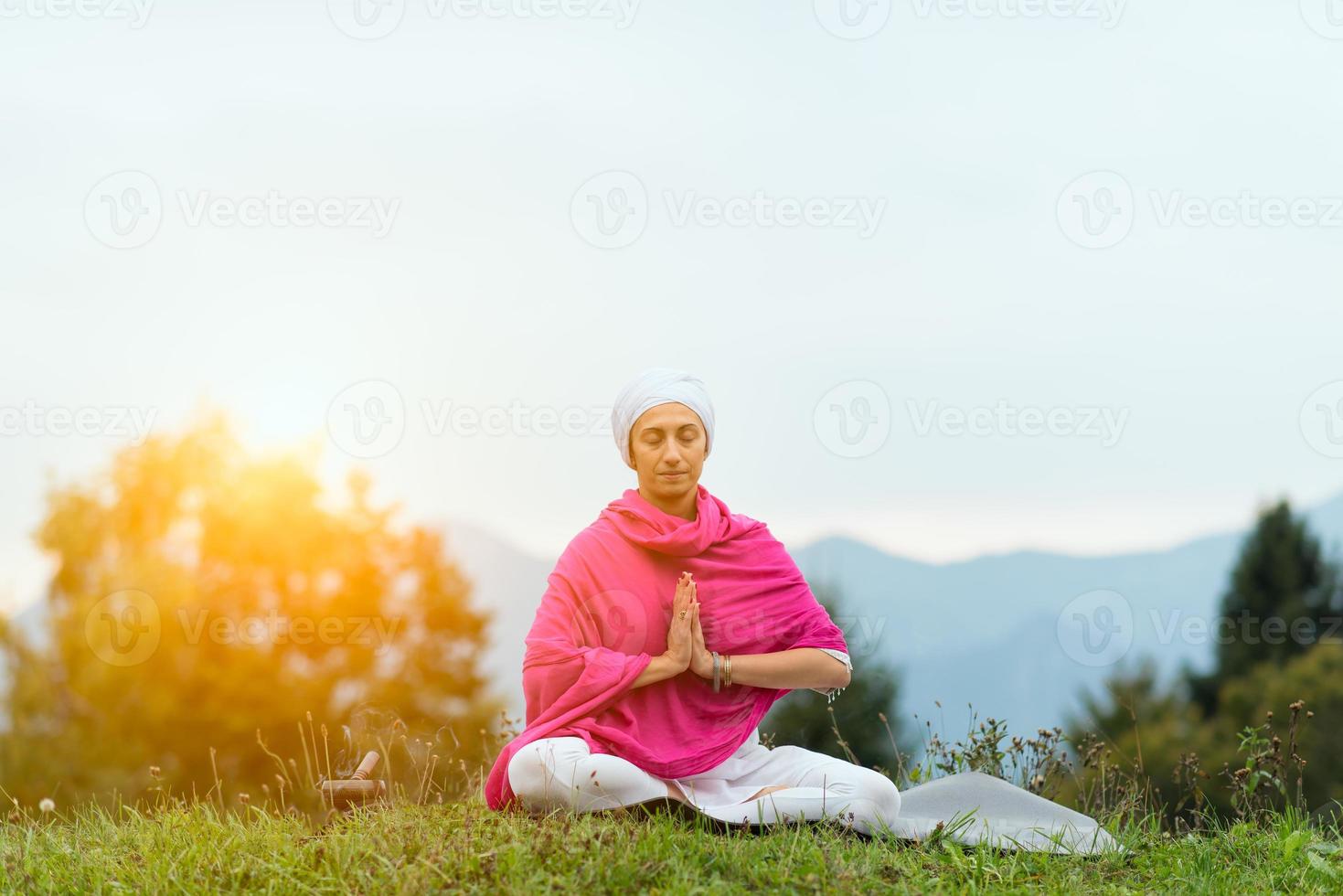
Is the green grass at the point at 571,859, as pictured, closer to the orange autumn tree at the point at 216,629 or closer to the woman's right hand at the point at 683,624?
the woman's right hand at the point at 683,624

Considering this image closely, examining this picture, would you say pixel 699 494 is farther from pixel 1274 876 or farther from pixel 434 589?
pixel 434 589

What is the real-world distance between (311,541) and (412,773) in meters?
19.9

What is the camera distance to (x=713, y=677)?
5887 millimetres

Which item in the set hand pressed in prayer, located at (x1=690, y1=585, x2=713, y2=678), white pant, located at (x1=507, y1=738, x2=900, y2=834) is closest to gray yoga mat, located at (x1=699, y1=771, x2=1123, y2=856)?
white pant, located at (x1=507, y1=738, x2=900, y2=834)

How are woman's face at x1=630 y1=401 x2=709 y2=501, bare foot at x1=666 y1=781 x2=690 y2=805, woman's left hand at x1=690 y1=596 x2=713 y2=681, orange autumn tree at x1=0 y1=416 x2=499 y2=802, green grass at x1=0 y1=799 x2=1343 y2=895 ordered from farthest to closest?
1. orange autumn tree at x1=0 y1=416 x2=499 y2=802
2. woman's face at x1=630 y1=401 x2=709 y2=501
3. woman's left hand at x1=690 y1=596 x2=713 y2=681
4. bare foot at x1=666 y1=781 x2=690 y2=805
5. green grass at x1=0 y1=799 x2=1343 y2=895

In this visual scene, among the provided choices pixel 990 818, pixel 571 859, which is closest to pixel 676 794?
pixel 571 859

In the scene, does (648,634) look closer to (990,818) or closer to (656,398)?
(656,398)

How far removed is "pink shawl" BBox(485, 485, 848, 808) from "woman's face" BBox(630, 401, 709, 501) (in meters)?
0.17

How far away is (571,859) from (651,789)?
831 millimetres

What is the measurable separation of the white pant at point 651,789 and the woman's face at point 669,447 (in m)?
1.28

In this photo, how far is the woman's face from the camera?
5.93 m

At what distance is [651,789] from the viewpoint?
5.64 m

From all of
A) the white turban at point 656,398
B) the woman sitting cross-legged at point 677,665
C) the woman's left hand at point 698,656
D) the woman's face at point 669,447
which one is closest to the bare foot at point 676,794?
the woman sitting cross-legged at point 677,665

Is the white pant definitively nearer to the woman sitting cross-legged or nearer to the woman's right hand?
the woman sitting cross-legged
